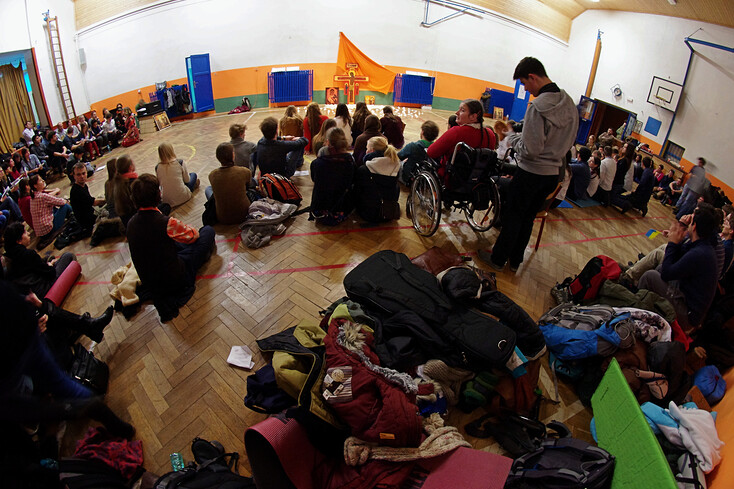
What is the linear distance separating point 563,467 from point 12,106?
8.62 m

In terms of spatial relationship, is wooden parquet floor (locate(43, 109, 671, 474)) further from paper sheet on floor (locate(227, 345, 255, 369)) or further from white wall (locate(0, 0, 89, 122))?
white wall (locate(0, 0, 89, 122))

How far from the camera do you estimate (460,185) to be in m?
3.96

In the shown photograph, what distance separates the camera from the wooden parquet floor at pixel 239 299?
2.46m

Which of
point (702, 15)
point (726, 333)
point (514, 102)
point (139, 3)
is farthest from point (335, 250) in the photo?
point (514, 102)

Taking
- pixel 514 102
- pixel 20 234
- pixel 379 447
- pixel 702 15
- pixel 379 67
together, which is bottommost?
pixel 379 447

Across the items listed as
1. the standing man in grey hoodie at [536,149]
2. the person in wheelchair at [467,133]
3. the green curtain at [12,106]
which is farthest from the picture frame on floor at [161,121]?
the standing man in grey hoodie at [536,149]

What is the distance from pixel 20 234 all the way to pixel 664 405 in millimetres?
4858

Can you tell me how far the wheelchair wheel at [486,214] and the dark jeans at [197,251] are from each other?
2.70m

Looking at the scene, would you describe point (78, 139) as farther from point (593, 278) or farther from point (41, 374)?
point (593, 278)

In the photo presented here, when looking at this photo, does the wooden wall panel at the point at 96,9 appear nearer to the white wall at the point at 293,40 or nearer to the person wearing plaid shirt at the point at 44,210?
the white wall at the point at 293,40

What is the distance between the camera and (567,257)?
429 cm

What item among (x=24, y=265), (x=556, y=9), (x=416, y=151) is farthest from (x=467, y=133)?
(x=556, y=9)

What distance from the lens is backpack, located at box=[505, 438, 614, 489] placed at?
77.9 inches

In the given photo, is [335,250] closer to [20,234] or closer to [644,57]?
[20,234]
